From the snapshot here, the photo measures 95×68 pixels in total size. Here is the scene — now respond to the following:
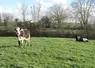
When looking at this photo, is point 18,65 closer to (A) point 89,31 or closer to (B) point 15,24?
(A) point 89,31

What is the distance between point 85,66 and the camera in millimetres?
9273

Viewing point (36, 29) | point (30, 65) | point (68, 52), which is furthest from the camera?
point (36, 29)

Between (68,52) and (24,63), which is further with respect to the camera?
(68,52)

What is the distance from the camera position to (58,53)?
11.7 m

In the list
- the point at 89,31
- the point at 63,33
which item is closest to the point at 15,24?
the point at 63,33

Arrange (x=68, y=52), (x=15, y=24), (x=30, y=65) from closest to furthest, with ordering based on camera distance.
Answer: (x=30, y=65) < (x=68, y=52) < (x=15, y=24)

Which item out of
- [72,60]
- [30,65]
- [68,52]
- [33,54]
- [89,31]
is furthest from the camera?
[89,31]

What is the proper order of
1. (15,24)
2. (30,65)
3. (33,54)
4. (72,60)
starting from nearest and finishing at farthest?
(30,65) → (72,60) → (33,54) → (15,24)

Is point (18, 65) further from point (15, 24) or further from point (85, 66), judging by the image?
point (15, 24)

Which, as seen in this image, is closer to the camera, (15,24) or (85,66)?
(85,66)

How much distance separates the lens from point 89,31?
1387 inches

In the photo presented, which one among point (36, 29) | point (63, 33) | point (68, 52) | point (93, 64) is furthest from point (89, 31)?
point (93, 64)

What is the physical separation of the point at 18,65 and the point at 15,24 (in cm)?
3406

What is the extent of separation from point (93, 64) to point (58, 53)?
2.57 m
